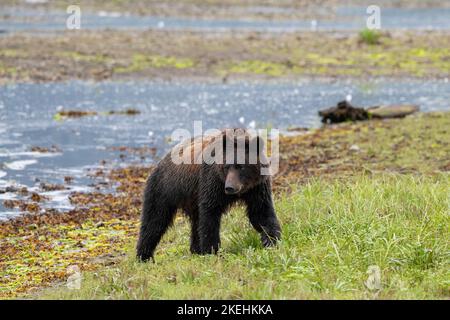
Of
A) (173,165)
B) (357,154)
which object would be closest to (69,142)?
(357,154)

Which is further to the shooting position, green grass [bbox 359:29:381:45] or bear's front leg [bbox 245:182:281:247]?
green grass [bbox 359:29:381:45]

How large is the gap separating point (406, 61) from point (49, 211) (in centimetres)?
2171

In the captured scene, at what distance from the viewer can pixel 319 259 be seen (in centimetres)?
870

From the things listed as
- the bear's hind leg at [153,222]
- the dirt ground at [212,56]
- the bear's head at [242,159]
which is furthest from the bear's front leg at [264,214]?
the dirt ground at [212,56]

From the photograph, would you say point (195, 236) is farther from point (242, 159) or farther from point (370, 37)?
point (370, 37)

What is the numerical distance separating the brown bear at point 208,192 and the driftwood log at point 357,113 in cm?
1184

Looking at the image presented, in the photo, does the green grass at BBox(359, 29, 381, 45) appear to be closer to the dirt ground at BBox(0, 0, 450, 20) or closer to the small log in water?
the small log in water

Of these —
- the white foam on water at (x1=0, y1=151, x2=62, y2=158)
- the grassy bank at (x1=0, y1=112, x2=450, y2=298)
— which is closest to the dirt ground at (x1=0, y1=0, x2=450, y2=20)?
the white foam on water at (x1=0, y1=151, x2=62, y2=158)

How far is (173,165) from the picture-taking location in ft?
32.0

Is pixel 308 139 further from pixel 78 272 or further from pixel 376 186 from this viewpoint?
pixel 78 272

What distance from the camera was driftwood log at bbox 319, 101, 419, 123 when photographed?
21.2 m

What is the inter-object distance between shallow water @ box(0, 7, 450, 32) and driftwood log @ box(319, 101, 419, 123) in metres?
20.1

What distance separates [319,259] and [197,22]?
3873 centimetres

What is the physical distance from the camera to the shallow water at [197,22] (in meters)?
42.4
